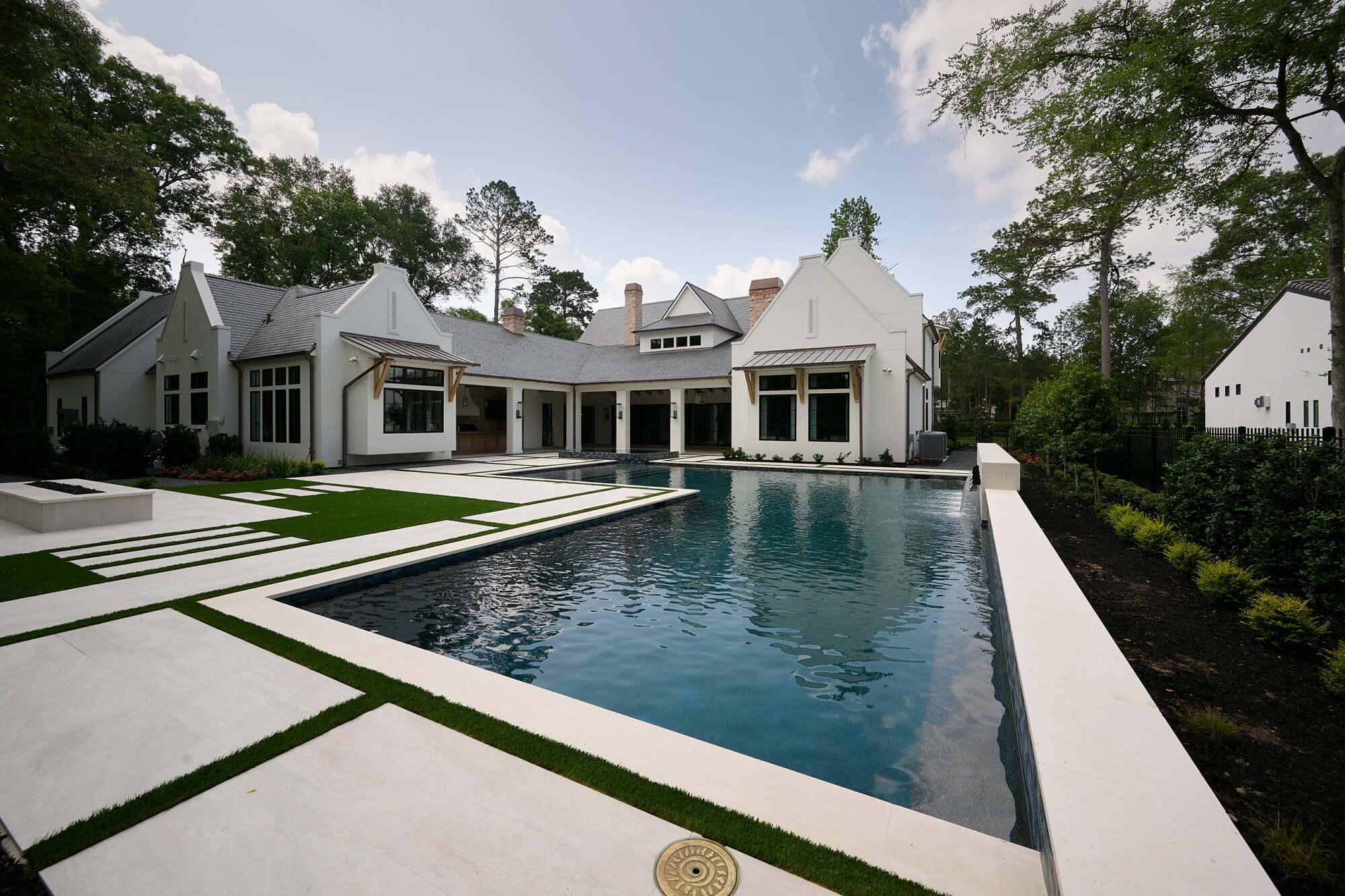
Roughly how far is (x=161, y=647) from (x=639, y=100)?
2123cm

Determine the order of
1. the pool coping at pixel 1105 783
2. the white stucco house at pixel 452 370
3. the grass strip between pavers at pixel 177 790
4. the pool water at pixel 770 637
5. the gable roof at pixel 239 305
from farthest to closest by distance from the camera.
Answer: the gable roof at pixel 239 305, the white stucco house at pixel 452 370, the pool water at pixel 770 637, the grass strip between pavers at pixel 177 790, the pool coping at pixel 1105 783

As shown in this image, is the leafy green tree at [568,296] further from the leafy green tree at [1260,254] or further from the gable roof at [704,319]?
the leafy green tree at [1260,254]

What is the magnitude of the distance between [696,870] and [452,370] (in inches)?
790

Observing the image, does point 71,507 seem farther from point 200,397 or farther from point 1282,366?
point 1282,366

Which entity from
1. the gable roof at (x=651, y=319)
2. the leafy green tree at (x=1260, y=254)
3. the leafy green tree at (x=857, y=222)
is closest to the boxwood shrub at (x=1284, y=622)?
the leafy green tree at (x=1260, y=254)

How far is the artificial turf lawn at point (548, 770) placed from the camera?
6.91 ft

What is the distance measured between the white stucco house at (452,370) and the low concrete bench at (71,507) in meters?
8.50

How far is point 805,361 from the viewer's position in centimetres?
2017

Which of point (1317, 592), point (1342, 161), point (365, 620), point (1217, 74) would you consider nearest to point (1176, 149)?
point (1217, 74)

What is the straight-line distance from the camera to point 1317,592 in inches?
187

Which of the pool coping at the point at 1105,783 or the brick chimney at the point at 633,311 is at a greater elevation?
the brick chimney at the point at 633,311

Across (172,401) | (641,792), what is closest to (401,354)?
(172,401)

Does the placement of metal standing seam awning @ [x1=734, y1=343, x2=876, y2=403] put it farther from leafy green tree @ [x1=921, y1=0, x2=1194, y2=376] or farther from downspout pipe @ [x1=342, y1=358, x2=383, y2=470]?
downspout pipe @ [x1=342, y1=358, x2=383, y2=470]

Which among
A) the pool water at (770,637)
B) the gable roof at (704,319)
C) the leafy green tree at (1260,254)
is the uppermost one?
the leafy green tree at (1260,254)
